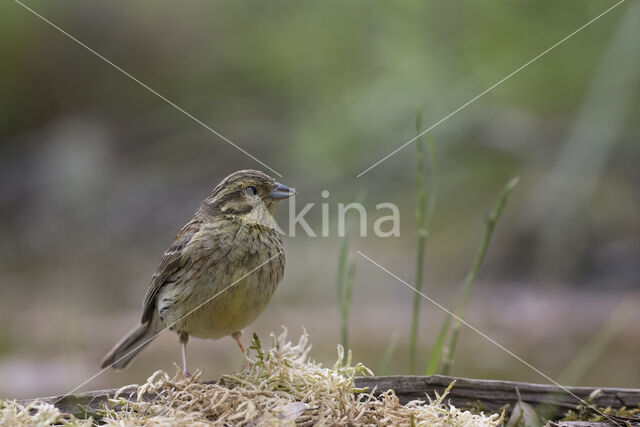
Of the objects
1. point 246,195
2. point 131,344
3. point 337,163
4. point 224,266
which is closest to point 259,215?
point 246,195

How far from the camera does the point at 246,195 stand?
3914mm

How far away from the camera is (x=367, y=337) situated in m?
6.17

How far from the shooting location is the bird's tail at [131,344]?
4.31 metres

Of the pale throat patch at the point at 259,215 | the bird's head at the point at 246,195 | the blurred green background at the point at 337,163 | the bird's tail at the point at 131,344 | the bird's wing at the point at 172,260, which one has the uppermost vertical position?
the blurred green background at the point at 337,163

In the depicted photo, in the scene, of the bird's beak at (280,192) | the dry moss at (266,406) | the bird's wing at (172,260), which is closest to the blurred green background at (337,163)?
the bird's wing at (172,260)

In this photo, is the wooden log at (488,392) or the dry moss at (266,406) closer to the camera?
the dry moss at (266,406)

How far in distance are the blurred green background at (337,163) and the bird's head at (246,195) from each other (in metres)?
1.05

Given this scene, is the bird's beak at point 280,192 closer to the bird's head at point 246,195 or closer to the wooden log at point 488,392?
the bird's head at point 246,195

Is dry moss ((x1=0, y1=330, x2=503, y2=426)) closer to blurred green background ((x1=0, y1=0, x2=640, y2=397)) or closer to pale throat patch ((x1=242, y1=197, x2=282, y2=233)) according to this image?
pale throat patch ((x1=242, y1=197, x2=282, y2=233))

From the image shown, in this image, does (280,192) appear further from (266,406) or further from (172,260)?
(266,406)

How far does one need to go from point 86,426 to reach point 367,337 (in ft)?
13.1

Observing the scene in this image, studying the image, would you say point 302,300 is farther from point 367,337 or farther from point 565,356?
point 565,356

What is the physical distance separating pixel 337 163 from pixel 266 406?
5.39 m

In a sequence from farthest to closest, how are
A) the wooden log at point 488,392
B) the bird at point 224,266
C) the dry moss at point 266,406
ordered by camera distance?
1. the bird at point 224,266
2. the wooden log at point 488,392
3. the dry moss at point 266,406
